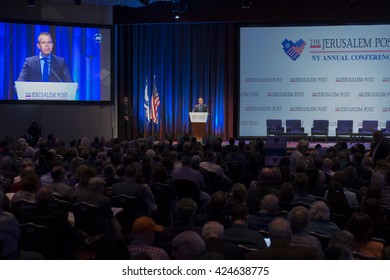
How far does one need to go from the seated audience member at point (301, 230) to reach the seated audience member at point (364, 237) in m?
0.26

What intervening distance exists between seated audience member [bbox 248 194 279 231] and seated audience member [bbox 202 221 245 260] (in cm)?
94

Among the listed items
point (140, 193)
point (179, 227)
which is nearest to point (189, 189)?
point (140, 193)

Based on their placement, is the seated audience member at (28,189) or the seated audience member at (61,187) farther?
the seated audience member at (61,187)

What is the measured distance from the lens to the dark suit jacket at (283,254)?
372cm

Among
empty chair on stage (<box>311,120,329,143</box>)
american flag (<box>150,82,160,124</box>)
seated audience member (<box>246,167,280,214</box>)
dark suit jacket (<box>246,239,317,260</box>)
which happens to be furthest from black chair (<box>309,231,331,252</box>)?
american flag (<box>150,82,160,124</box>)

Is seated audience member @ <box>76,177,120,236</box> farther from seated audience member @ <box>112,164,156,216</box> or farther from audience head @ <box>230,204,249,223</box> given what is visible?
audience head @ <box>230,204,249,223</box>

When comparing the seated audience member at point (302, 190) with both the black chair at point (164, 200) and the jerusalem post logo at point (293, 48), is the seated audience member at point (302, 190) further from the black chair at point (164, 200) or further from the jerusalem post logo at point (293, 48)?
the jerusalem post logo at point (293, 48)

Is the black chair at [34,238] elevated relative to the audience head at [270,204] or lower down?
lower down

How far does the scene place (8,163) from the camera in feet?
24.7

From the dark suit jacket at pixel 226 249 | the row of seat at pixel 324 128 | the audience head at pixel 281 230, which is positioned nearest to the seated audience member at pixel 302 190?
the audience head at pixel 281 230

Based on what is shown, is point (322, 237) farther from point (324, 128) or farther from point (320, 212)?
point (324, 128)

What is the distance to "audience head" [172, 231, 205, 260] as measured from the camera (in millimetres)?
3785

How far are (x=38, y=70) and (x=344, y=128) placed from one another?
26.4 ft
